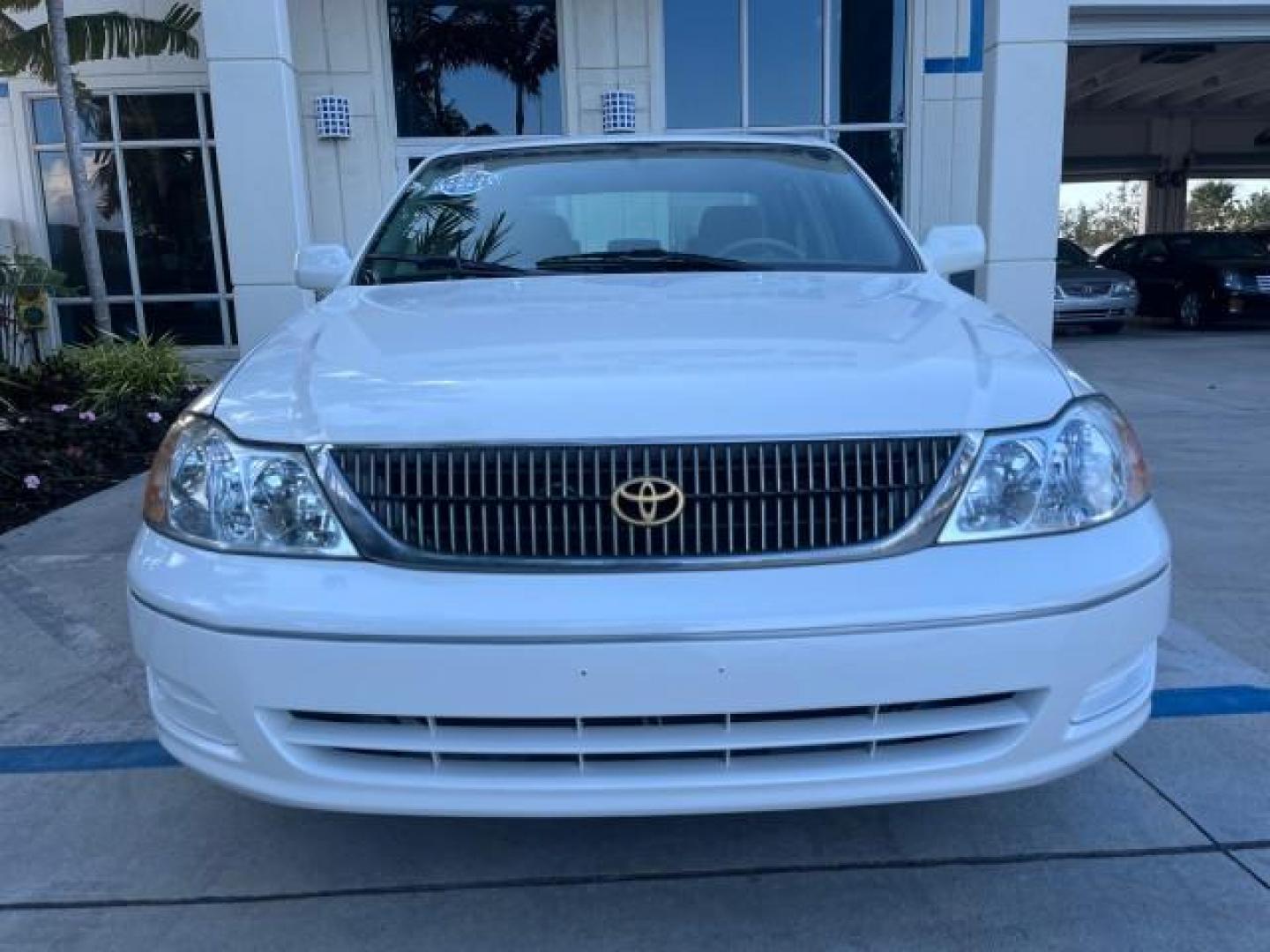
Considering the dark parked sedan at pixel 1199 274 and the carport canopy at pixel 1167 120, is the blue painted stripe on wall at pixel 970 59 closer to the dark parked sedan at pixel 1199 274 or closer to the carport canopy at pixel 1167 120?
the dark parked sedan at pixel 1199 274

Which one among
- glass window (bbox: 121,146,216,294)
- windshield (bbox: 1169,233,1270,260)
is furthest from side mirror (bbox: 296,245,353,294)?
windshield (bbox: 1169,233,1270,260)

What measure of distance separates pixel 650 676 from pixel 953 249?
7.57ft

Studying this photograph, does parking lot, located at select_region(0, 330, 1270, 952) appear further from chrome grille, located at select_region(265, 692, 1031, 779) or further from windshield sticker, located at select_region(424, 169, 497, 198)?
windshield sticker, located at select_region(424, 169, 497, 198)

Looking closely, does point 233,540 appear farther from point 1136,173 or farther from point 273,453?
point 1136,173

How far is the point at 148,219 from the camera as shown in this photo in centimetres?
1175

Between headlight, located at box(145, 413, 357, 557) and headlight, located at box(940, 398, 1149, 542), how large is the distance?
1.16 meters

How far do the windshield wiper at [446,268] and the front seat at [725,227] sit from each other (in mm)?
607

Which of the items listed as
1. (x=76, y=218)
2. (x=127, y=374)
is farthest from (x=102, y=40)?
(x=127, y=374)

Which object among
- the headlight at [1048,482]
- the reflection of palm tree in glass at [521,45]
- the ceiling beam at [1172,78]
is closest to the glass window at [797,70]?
the reflection of palm tree in glass at [521,45]

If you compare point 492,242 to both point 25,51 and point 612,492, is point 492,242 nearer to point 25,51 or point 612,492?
point 612,492

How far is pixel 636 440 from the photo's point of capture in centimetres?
186

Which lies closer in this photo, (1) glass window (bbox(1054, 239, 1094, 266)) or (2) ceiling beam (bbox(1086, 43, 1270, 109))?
(1) glass window (bbox(1054, 239, 1094, 266))

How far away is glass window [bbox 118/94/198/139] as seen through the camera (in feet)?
37.4

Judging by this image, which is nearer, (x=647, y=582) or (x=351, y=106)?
(x=647, y=582)
